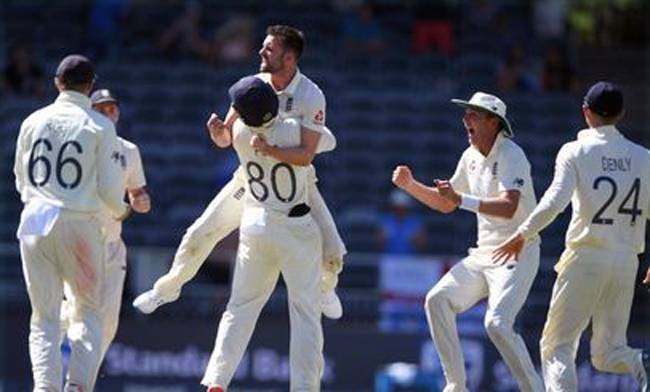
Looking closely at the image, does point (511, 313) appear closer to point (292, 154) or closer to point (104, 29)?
point (292, 154)

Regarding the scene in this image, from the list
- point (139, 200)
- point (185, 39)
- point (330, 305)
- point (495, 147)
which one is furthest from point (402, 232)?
point (495, 147)

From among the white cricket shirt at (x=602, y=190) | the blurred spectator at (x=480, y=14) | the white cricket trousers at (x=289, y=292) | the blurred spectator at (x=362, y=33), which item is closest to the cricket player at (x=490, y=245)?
the white cricket shirt at (x=602, y=190)

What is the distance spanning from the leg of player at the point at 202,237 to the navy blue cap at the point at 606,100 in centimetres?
257

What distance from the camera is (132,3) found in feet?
94.3

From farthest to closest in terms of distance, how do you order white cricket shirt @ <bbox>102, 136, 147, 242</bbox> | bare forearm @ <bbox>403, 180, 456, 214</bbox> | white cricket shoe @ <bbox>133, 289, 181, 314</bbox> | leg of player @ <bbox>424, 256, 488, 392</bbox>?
white cricket shirt @ <bbox>102, 136, 147, 242</bbox>
white cricket shoe @ <bbox>133, 289, 181, 314</bbox>
leg of player @ <bbox>424, 256, 488, 392</bbox>
bare forearm @ <bbox>403, 180, 456, 214</bbox>

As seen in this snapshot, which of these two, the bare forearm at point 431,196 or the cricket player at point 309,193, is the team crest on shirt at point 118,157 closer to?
the cricket player at point 309,193

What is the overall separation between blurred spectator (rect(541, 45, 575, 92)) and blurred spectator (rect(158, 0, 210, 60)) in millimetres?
4462

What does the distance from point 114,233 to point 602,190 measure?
4003 mm

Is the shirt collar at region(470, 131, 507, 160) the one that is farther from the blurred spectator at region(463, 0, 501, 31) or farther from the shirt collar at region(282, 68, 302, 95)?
the blurred spectator at region(463, 0, 501, 31)

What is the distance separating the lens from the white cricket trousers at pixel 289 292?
48.5 feet

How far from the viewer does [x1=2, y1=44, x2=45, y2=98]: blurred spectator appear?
2678cm

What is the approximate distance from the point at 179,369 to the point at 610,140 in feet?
25.5

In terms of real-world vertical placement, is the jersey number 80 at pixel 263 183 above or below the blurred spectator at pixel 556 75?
above

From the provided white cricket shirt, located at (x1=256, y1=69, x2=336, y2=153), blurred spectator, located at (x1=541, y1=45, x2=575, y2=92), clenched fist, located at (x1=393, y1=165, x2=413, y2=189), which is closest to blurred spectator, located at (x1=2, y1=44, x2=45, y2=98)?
blurred spectator, located at (x1=541, y1=45, x2=575, y2=92)
